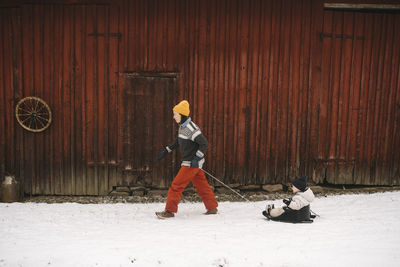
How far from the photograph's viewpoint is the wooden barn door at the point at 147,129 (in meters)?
6.75

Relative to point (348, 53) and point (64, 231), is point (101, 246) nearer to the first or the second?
point (64, 231)

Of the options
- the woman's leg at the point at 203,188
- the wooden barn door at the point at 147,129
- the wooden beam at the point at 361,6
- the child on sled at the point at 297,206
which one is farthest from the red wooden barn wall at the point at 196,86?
the child on sled at the point at 297,206

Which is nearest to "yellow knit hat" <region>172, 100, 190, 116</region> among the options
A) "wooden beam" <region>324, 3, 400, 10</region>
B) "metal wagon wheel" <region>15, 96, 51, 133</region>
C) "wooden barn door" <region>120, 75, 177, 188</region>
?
"wooden barn door" <region>120, 75, 177, 188</region>

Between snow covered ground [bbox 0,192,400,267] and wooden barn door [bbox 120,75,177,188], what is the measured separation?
82 cm

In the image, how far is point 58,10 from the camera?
259 inches

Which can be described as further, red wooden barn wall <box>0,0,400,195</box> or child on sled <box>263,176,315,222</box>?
red wooden barn wall <box>0,0,400,195</box>

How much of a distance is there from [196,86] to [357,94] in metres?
3.60

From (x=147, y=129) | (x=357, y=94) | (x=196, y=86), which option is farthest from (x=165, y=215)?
(x=357, y=94)

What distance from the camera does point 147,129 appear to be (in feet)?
22.4

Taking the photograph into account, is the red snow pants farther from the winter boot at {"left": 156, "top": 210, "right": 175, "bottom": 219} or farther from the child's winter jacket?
the child's winter jacket

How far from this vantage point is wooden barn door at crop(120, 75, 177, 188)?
675cm

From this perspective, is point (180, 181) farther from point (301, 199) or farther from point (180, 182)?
point (301, 199)

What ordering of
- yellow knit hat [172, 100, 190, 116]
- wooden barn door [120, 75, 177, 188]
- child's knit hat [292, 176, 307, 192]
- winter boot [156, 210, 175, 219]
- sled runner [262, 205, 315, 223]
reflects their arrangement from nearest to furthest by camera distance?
child's knit hat [292, 176, 307, 192], sled runner [262, 205, 315, 223], yellow knit hat [172, 100, 190, 116], winter boot [156, 210, 175, 219], wooden barn door [120, 75, 177, 188]

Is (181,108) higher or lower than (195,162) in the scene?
higher
